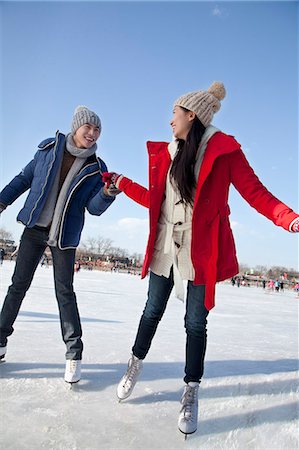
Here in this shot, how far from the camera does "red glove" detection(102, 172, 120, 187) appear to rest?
6.68ft

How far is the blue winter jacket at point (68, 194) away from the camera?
206cm

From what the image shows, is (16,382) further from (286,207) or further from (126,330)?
(126,330)

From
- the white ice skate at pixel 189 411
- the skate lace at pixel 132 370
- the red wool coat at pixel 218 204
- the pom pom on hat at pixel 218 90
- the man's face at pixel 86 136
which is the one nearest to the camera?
the white ice skate at pixel 189 411

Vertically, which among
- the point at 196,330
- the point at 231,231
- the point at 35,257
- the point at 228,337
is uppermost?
the point at 231,231

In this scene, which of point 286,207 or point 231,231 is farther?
point 231,231

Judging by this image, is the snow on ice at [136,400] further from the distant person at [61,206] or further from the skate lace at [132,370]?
the distant person at [61,206]

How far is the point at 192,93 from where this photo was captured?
1875 millimetres

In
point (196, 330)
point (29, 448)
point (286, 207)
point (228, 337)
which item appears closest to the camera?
point (29, 448)

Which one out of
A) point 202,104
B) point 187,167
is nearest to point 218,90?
point 202,104

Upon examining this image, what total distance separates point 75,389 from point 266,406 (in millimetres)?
1044

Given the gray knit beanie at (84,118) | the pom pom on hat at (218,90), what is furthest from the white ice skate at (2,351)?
the pom pom on hat at (218,90)

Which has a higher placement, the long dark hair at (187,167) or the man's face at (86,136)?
the man's face at (86,136)

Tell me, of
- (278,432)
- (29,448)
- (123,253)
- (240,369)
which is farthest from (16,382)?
(123,253)

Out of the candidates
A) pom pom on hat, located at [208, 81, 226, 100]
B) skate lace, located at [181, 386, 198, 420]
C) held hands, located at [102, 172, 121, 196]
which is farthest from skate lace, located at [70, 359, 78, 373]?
pom pom on hat, located at [208, 81, 226, 100]
